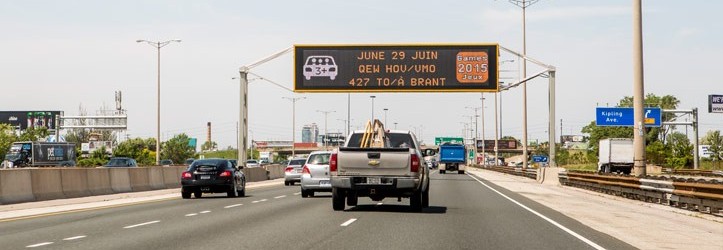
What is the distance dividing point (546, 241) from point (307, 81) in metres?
36.0

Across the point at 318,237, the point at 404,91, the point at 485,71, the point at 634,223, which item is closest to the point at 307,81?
the point at 404,91

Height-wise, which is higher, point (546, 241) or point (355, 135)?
point (355, 135)

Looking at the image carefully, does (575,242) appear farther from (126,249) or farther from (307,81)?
(307,81)

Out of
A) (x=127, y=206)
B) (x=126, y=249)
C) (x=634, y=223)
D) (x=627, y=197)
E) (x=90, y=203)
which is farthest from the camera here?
(x=627, y=197)

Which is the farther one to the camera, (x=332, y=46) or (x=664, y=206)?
(x=332, y=46)

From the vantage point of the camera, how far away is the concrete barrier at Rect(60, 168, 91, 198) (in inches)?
1144

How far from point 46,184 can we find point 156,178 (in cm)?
1172

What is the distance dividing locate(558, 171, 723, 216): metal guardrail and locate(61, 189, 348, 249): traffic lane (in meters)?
8.86

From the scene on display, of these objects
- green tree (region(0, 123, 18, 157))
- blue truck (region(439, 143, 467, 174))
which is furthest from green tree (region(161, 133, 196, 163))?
blue truck (region(439, 143, 467, 174))

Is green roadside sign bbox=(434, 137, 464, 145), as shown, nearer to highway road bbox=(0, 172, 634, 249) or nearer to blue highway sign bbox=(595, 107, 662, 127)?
blue highway sign bbox=(595, 107, 662, 127)

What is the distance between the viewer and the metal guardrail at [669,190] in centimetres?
2155

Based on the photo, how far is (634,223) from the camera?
1889 cm

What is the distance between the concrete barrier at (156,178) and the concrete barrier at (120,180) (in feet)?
10.1

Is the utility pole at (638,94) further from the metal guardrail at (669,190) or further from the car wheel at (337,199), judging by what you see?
the car wheel at (337,199)
